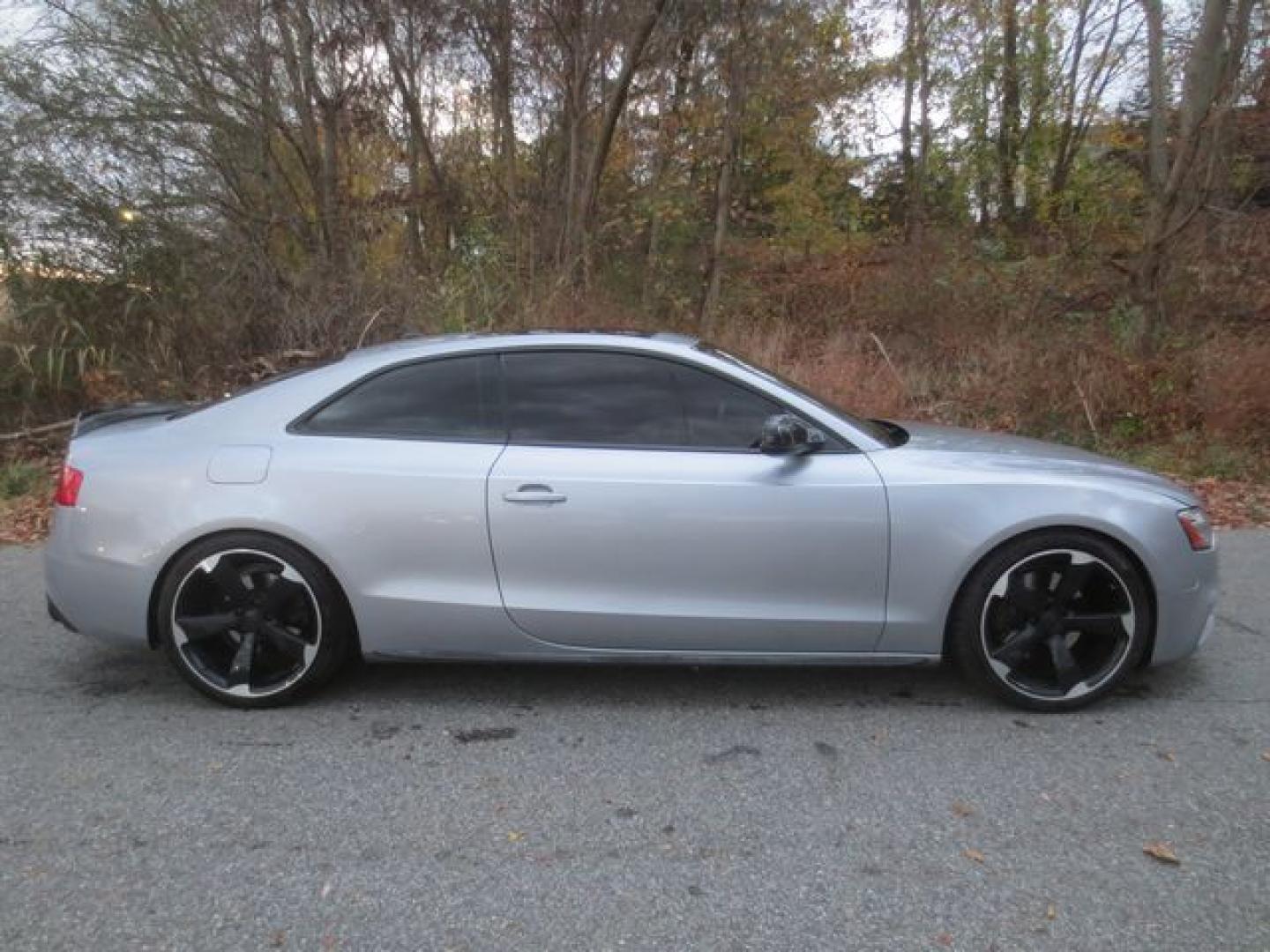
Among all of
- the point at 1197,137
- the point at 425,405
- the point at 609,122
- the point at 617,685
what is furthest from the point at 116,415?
the point at 1197,137

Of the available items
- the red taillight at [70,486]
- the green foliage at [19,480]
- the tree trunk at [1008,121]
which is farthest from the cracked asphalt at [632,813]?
the tree trunk at [1008,121]

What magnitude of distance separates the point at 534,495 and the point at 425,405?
0.61 metres

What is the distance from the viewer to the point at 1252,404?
8516 millimetres

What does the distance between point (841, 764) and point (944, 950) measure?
0.91 meters

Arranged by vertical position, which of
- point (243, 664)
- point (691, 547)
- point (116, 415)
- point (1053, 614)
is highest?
point (116, 415)

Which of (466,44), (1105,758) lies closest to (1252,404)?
(1105,758)

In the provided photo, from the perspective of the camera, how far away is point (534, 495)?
133 inches

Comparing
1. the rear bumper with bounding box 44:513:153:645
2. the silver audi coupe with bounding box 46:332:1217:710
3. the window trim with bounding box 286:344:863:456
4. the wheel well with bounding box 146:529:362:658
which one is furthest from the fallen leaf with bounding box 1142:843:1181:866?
the rear bumper with bounding box 44:513:153:645

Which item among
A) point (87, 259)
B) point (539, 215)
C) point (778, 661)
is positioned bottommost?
point (778, 661)

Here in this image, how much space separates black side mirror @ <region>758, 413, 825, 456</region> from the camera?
11.0ft

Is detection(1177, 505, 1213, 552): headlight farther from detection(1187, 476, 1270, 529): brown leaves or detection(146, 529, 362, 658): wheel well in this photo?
detection(1187, 476, 1270, 529): brown leaves

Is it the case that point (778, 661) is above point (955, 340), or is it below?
below

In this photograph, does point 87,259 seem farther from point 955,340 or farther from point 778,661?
point 955,340

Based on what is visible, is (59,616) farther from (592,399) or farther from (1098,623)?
(1098,623)
